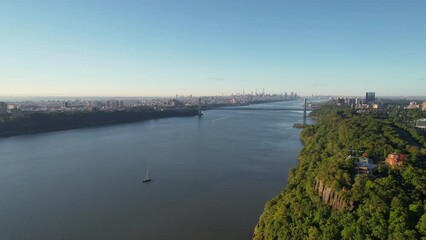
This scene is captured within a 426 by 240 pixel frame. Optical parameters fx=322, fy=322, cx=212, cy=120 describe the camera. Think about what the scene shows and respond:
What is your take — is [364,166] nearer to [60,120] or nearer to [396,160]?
[396,160]

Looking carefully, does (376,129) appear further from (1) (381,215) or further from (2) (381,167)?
(1) (381,215)

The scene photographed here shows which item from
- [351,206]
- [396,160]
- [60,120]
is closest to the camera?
[351,206]

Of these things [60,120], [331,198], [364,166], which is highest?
[364,166]

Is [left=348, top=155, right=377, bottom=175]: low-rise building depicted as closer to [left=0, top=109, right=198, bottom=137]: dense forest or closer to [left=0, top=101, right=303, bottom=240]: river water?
[left=0, top=101, right=303, bottom=240]: river water

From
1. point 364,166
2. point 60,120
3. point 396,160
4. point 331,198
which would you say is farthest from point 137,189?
point 60,120

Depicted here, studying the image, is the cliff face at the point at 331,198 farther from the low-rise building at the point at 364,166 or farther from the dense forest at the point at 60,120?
the dense forest at the point at 60,120

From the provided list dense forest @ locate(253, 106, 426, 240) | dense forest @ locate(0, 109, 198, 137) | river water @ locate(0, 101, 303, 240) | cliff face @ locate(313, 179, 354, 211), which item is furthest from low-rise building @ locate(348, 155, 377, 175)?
dense forest @ locate(0, 109, 198, 137)

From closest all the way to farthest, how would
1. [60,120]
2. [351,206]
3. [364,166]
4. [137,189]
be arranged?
1. [351,206]
2. [364,166]
3. [137,189]
4. [60,120]

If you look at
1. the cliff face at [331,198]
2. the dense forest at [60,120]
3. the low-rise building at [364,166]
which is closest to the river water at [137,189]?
the cliff face at [331,198]
